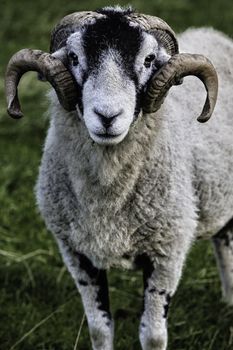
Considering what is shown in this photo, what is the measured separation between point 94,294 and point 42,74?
130 centimetres

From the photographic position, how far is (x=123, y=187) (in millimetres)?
4898

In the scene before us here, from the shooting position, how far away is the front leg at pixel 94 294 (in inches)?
203

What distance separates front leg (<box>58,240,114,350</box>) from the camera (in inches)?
203

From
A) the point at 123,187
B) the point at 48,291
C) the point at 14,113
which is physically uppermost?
the point at 14,113

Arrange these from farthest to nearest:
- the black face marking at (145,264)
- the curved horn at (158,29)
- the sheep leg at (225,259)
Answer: the sheep leg at (225,259) → the black face marking at (145,264) → the curved horn at (158,29)

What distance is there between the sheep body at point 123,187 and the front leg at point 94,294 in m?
0.14

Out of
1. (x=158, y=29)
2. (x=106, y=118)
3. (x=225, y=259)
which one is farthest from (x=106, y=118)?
(x=225, y=259)

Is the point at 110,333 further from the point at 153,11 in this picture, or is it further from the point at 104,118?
→ the point at 153,11

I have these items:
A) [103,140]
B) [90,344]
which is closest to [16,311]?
[90,344]

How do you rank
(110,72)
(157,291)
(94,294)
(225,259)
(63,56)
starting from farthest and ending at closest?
(225,259)
(94,294)
(157,291)
(63,56)
(110,72)

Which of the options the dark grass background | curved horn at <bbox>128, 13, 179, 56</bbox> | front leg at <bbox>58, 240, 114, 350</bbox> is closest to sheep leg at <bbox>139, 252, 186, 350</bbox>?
front leg at <bbox>58, 240, 114, 350</bbox>

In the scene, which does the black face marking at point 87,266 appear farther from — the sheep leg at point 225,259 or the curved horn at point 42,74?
the sheep leg at point 225,259

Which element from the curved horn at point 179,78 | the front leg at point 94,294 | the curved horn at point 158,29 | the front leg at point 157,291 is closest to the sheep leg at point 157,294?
the front leg at point 157,291

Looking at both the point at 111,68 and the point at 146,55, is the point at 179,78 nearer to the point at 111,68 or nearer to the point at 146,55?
the point at 146,55
